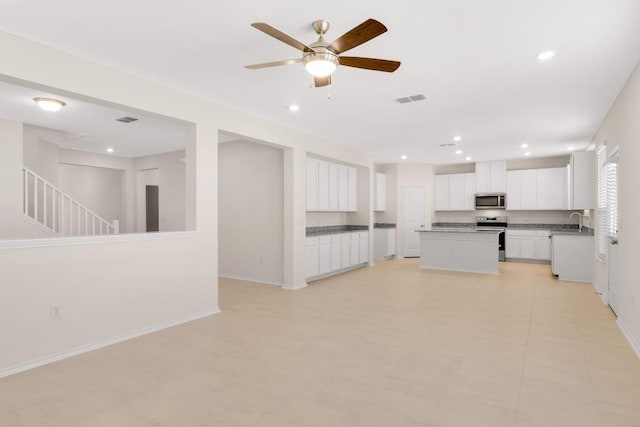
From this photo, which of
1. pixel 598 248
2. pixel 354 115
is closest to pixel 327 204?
pixel 354 115

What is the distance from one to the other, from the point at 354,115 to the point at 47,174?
6143 millimetres

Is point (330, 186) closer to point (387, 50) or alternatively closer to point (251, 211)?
point (251, 211)

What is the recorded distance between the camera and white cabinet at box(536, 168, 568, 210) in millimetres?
8801

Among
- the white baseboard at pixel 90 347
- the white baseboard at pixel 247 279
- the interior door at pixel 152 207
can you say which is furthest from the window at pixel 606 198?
the interior door at pixel 152 207

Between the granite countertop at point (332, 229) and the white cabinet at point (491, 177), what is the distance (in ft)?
12.2

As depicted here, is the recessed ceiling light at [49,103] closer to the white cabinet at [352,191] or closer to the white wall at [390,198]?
the white cabinet at [352,191]

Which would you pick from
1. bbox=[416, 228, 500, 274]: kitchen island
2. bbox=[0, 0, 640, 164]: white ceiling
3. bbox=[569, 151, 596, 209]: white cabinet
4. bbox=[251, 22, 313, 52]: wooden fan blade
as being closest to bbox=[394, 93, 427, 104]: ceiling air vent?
bbox=[0, 0, 640, 164]: white ceiling

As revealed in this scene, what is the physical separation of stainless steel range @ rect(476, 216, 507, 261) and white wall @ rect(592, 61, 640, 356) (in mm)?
5310

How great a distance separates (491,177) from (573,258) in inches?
136

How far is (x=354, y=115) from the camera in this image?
5.26 metres

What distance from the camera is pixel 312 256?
6.63 metres

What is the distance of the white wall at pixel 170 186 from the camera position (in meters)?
8.25

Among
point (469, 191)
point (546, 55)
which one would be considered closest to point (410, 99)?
point (546, 55)

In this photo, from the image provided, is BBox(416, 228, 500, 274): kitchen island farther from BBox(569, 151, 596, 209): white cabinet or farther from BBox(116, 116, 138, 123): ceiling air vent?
BBox(116, 116, 138, 123): ceiling air vent
